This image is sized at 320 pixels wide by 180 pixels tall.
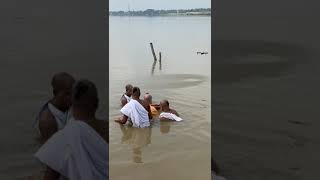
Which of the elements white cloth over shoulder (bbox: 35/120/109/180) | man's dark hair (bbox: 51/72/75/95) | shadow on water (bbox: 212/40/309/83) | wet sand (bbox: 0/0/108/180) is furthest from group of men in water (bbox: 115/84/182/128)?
white cloth over shoulder (bbox: 35/120/109/180)

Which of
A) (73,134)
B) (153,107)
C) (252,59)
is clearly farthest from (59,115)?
(252,59)

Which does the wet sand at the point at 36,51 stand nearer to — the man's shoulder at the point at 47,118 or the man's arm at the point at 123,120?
the man's arm at the point at 123,120

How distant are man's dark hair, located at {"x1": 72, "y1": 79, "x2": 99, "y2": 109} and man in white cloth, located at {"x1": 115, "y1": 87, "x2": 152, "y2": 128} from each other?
4.21 metres

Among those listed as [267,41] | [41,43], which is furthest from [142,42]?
[41,43]

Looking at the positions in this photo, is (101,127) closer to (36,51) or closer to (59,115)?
→ (59,115)

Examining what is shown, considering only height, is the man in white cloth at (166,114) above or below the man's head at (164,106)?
below

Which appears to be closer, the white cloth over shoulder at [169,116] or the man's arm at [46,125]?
the man's arm at [46,125]

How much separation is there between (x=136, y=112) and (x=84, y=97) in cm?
434

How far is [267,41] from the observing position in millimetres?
11969

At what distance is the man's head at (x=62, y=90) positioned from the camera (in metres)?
1.83

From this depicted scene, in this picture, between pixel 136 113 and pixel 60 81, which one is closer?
pixel 60 81

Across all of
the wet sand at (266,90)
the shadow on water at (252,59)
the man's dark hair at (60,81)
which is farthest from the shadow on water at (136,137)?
the shadow on water at (252,59)

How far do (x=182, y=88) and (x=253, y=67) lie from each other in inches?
Answer: 72.2

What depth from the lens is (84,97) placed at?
172 cm
